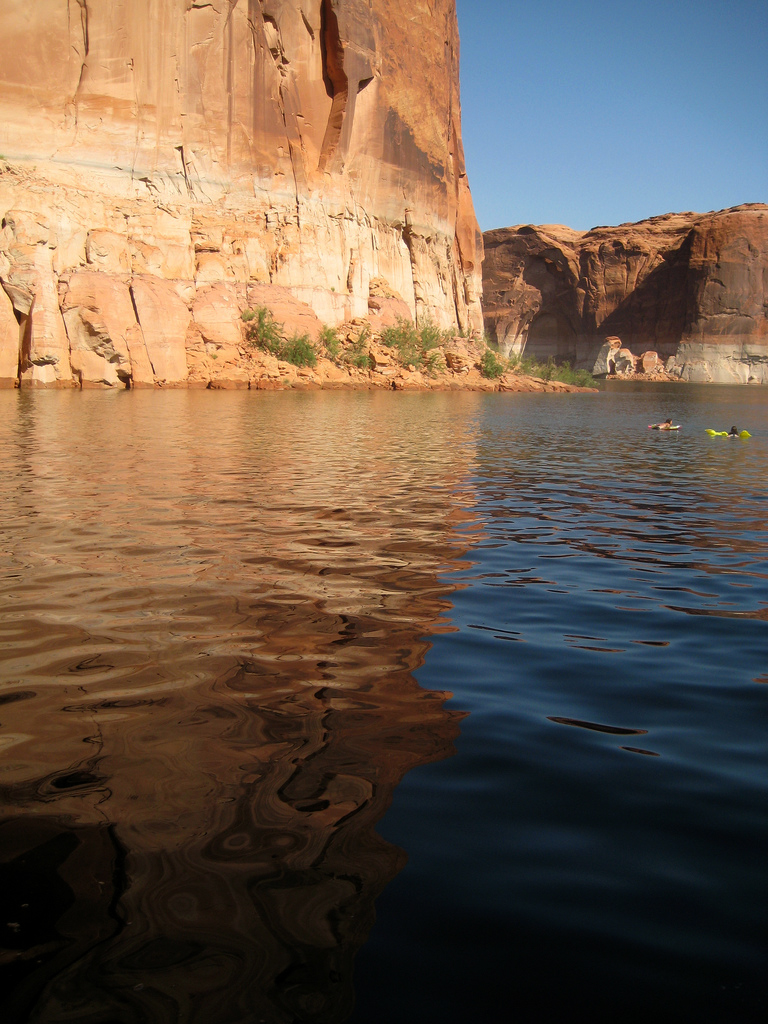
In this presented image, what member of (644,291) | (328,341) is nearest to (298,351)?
(328,341)

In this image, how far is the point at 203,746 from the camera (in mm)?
2812

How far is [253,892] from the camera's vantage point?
1993 millimetres

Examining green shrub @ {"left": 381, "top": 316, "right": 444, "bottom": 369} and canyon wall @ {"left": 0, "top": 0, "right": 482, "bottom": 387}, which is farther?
green shrub @ {"left": 381, "top": 316, "right": 444, "bottom": 369}

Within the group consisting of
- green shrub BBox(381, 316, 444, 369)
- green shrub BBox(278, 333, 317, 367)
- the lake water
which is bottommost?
the lake water

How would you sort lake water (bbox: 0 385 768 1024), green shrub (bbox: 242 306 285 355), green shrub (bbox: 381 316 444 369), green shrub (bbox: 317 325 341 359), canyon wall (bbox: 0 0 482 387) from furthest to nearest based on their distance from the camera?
green shrub (bbox: 381 316 444 369)
green shrub (bbox: 317 325 341 359)
green shrub (bbox: 242 306 285 355)
canyon wall (bbox: 0 0 482 387)
lake water (bbox: 0 385 768 1024)

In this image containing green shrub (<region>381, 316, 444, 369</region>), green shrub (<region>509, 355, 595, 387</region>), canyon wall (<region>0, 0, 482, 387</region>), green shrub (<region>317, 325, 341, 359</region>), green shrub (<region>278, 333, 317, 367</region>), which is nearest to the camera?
canyon wall (<region>0, 0, 482, 387</region>)

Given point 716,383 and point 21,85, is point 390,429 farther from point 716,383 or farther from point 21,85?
point 716,383

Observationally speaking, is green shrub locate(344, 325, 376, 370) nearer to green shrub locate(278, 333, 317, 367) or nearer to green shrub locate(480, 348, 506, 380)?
green shrub locate(278, 333, 317, 367)

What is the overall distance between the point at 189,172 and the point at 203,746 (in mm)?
35334

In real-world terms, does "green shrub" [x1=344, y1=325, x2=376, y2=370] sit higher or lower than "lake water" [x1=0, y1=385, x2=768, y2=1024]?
higher

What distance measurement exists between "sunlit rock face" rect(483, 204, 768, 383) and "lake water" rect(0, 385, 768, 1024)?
3432 inches

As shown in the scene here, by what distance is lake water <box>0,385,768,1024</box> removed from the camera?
174 centimetres

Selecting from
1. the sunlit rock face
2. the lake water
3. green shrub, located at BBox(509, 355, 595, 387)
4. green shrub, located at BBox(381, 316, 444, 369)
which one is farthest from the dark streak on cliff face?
the sunlit rock face

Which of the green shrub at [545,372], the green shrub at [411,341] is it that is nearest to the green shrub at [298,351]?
the green shrub at [411,341]
